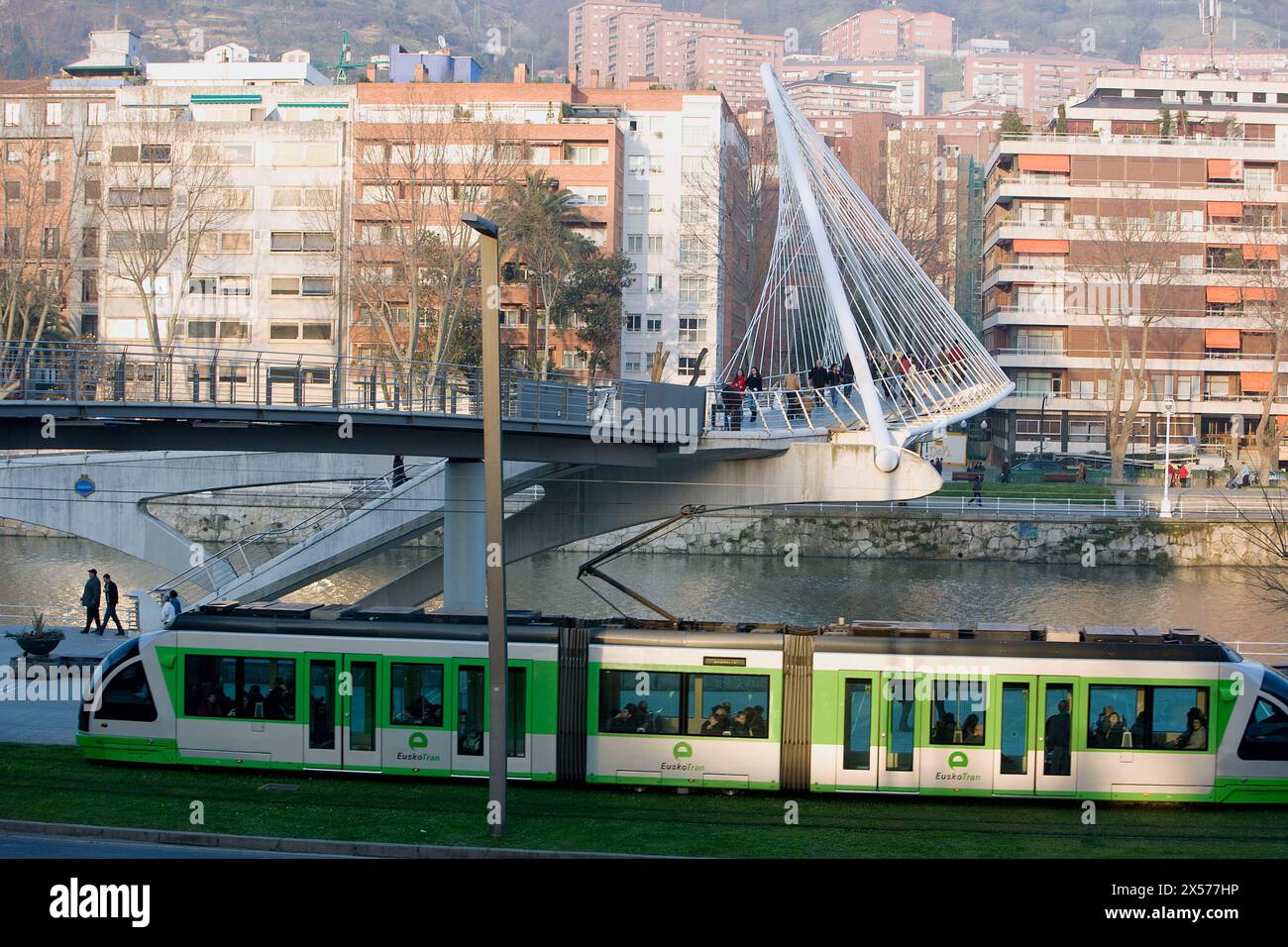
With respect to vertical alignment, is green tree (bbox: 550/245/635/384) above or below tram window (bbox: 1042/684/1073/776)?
above

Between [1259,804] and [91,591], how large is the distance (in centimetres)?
2207

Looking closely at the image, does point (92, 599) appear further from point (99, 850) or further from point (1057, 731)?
point (1057, 731)

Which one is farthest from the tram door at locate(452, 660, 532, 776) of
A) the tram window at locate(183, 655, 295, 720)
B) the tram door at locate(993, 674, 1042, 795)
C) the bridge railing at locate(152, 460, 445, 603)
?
the bridge railing at locate(152, 460, 445, 603)

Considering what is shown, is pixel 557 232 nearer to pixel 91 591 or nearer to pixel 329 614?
pixel 91 591

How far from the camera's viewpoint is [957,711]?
623 inches

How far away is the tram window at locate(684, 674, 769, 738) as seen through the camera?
1602cm

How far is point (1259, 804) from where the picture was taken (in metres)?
15.9

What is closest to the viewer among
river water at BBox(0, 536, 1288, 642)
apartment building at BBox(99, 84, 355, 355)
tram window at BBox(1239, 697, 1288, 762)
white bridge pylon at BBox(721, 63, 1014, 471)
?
tram window at BBox(1239, 697, 1288, 762)

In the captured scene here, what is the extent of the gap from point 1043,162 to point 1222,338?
1198 centimetres

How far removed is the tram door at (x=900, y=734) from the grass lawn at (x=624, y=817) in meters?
0.34

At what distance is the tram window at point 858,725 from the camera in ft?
51.9

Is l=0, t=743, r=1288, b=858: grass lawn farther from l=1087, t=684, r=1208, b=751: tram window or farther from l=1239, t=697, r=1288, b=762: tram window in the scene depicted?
l=1087, t=684, r=1208, b=751: tram window

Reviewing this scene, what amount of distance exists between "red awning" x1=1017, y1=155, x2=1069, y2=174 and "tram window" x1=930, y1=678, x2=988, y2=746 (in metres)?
57.7

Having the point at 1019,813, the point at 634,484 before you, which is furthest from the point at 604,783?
the point at 634,484
